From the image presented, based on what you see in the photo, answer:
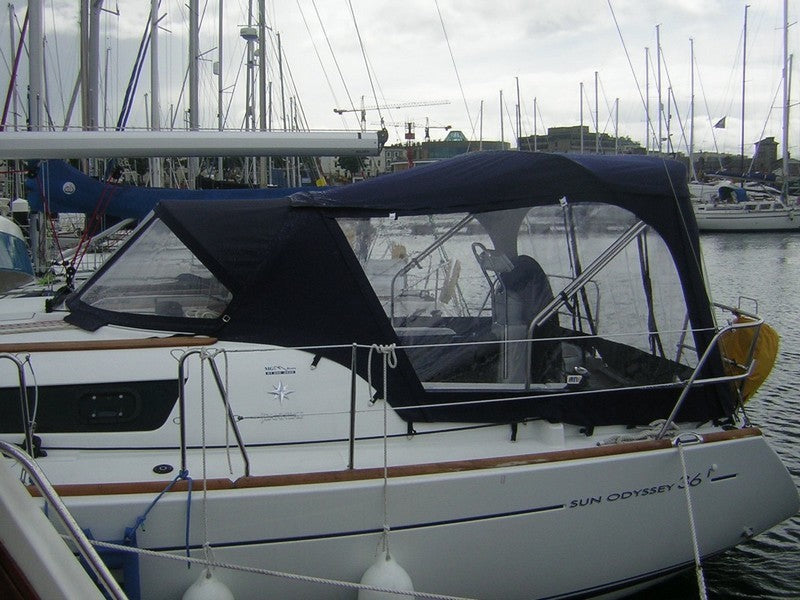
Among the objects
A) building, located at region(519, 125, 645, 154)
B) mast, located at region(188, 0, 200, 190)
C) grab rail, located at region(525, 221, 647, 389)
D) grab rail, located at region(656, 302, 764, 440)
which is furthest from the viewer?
building, located at region(519, 125, 645, 154)

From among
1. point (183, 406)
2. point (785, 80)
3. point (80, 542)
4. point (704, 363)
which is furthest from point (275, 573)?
point (785, 80)

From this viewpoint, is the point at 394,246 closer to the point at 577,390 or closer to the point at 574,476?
the point at 577,390

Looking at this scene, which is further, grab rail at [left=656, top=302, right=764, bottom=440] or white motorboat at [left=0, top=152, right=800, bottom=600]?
grab rail at [left=656, top=302, right=764, bottom=440]

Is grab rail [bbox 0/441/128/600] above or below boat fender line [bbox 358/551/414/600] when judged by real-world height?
above

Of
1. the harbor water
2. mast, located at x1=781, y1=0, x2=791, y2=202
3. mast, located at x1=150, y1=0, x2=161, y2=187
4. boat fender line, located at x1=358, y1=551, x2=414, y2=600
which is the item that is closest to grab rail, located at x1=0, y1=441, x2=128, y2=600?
boat fender line, located at x1=358, y1=551, x2=414, y2=600

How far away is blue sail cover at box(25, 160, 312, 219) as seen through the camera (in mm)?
8227

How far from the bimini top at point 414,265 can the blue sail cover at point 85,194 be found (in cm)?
350

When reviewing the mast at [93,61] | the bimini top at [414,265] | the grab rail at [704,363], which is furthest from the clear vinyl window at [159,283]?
the mast at [93,61]

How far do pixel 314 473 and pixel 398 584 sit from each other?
0.65 m

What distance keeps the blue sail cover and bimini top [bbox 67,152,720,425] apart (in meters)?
3.50

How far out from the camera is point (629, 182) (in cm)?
459

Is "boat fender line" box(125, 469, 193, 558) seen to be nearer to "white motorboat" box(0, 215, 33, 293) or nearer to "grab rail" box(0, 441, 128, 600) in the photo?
"white motorboat" box(0, 215, 33, 293)

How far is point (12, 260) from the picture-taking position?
3656 mm

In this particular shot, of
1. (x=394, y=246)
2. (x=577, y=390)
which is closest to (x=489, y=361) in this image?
(x=577, y=390)
